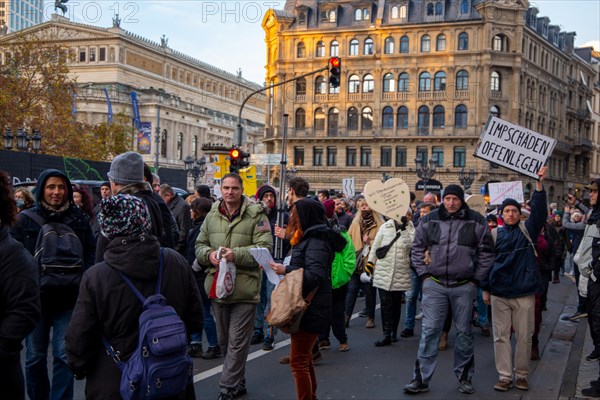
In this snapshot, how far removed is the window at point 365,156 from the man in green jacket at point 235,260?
2100 inches

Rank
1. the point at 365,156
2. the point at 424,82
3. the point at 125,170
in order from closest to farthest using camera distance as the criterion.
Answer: the point at 125,170
the point at 424,82
the point at 365,156

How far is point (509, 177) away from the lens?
55438 millimetres

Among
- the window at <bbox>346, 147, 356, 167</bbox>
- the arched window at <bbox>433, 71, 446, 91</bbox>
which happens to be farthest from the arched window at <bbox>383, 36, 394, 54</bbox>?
the window at <bbox>346, 147, 356, 167</bbox>

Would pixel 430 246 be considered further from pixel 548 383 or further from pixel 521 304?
pixel 548 383

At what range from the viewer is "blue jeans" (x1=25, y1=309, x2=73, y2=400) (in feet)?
17.1

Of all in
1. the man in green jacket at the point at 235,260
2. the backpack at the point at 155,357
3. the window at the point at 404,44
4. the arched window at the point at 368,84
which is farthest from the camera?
the arched window at the point at 368,84

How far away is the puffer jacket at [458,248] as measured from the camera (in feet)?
21.0

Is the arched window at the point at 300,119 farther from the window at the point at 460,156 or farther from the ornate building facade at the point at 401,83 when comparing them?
the window at the point at 460,156

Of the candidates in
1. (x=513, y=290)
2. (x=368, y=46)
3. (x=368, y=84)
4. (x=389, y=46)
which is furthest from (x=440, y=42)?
(x=513, y=290)

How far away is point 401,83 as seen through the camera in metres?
57.7

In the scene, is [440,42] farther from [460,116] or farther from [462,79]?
[460,116]

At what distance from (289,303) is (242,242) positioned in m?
1.01

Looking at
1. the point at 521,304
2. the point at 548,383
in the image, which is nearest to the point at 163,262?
the point at 521,304

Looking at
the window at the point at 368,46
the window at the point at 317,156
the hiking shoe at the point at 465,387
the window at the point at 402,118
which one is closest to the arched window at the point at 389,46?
the window at the point at 368,46
